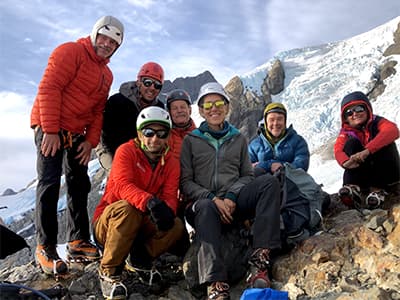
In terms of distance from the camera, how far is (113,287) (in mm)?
3502

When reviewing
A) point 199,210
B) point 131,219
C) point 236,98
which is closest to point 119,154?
point 131,219

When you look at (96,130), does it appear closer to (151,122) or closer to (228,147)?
(151,122)

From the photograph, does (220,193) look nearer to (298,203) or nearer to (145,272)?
(298,203)

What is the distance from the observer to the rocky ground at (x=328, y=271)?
3035 mm

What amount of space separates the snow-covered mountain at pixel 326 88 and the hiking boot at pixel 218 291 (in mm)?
21804

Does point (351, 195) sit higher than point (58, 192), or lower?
lower

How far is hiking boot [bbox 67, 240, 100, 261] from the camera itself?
4.50 m

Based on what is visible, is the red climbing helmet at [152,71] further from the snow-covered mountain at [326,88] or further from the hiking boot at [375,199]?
the snow-covered mountain at [326,88]

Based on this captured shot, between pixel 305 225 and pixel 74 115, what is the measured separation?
9.24ft

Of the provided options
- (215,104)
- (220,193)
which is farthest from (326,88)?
(220,193)

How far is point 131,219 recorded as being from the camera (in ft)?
11.4

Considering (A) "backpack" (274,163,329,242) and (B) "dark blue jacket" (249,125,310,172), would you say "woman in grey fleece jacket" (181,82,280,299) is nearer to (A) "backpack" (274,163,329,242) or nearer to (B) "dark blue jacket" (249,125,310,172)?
(A) "backpack" (274,163,329,242)

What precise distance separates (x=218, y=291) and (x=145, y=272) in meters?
0.99

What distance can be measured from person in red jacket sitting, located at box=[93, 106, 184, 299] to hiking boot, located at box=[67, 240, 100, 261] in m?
0.65
